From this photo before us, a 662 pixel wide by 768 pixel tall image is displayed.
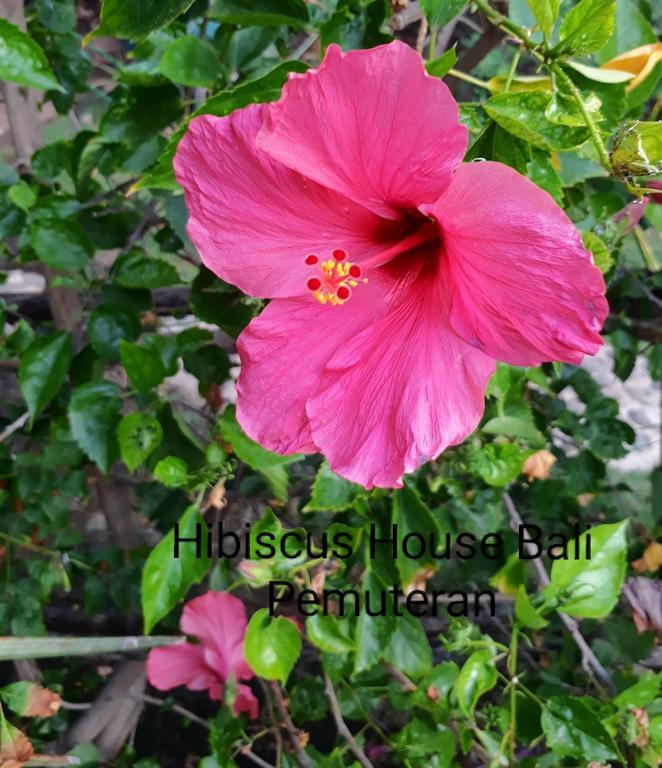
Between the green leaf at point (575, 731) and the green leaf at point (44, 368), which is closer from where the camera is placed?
the green leaf at point (575, 731)

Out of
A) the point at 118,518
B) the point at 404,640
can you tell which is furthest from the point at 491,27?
the point at 118,518

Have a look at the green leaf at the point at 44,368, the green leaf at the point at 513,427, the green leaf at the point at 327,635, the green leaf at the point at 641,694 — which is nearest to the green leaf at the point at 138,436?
the green leaf at the point at 44,368

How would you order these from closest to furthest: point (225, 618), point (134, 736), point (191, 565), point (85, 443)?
point (191, 565)
point (85, 443)
point (225, 618)
point (134, 736)

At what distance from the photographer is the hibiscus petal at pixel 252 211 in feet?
1.63

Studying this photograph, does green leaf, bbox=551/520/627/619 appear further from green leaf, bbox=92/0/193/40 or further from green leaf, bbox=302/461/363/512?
green leaf, bbox=92/0/193/40

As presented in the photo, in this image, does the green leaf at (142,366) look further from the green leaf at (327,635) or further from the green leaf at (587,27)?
the green leaf at (587,27)

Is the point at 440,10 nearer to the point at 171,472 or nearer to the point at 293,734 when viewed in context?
the point at 171,472

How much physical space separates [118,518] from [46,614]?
0.23 metres

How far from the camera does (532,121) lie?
500 millimetres

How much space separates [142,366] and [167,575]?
23 cm

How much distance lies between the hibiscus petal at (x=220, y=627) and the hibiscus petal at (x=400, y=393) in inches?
22.4

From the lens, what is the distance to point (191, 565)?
776mm

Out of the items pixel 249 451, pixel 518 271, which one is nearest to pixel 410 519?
pixel 249 451

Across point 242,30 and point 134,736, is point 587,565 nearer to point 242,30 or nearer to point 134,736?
point 242,30
